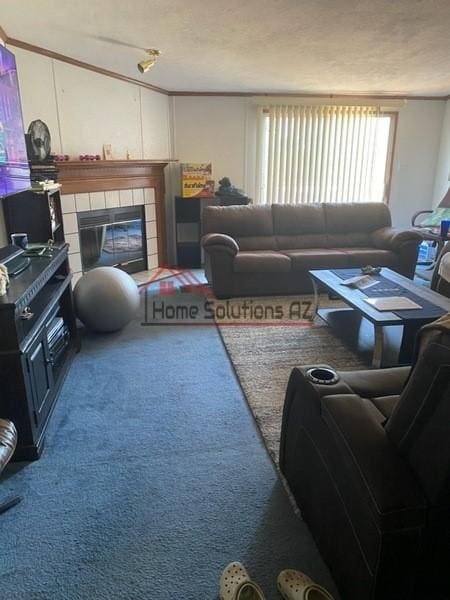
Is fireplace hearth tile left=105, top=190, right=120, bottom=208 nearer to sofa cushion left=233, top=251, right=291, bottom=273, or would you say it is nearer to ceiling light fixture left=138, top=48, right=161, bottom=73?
ceiling light fixture left=138, top=48, right=161, bottom=73

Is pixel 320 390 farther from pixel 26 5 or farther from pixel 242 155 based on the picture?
pixel 242 155

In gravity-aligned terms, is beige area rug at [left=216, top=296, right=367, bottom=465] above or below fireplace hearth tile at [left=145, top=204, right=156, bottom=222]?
below

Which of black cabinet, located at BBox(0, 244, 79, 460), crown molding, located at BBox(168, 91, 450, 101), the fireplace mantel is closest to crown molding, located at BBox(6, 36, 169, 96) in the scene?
crown molding, located at BBox(168, 91, 450, 101)

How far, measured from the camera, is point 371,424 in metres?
1.35

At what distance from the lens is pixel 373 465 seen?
1213 mm

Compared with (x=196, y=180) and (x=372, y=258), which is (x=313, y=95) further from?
(x=372, y=258)

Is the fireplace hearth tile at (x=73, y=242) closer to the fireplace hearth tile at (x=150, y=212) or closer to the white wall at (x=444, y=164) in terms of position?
the fireplace hearth tile at (x=150, y=212)

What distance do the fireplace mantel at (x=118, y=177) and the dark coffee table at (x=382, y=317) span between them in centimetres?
247

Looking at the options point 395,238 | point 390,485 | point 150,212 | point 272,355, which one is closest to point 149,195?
point 150,212

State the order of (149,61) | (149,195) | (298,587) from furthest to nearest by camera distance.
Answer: (149,195) → (149,61) → (298,587)

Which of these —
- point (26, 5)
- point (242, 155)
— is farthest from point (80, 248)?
point (242, 155)

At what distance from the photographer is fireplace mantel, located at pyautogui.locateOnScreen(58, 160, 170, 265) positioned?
13.8 ft

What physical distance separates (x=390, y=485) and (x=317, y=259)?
135 inches

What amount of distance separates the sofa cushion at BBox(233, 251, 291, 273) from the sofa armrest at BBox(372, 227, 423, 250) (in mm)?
1155
